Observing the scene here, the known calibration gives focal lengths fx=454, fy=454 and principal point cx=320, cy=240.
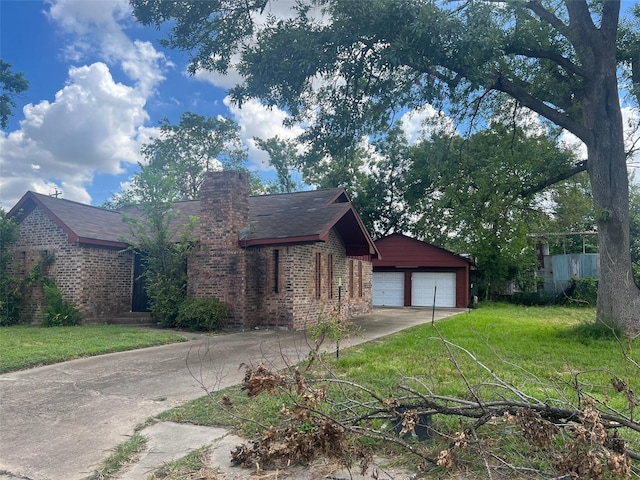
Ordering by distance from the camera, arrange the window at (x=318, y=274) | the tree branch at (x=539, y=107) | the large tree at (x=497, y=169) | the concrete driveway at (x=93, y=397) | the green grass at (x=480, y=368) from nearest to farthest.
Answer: the concrete driveway at (x=93, y=397) → the green grass at (x=480, y=368) → the tree branch at (x=539, y=107) → the large tree at (x=497, y=169) → the window at (x=318, y=274)

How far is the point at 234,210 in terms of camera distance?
12594 mm

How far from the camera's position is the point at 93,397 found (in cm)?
553

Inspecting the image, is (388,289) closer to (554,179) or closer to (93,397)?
(554,179)

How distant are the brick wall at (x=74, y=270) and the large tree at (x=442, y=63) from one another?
21.2 ft

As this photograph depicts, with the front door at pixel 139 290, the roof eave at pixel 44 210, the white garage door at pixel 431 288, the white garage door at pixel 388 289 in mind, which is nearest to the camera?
the roof eave at pixel 44 210

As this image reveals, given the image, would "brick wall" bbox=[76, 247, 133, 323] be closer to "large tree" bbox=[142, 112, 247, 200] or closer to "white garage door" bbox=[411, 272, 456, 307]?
"white garage door" bbox=[411, 272, 456, 307]

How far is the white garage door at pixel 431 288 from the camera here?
77.0 feet

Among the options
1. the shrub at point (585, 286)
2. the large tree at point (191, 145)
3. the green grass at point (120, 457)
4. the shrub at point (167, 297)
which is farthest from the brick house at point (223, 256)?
the large tree at point (191, 145)

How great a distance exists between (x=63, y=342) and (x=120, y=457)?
21.9ft

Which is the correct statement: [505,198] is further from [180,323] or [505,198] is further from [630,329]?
[180,323]

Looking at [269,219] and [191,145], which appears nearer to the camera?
[269,219]

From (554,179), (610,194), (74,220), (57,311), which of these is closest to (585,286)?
(554,179)

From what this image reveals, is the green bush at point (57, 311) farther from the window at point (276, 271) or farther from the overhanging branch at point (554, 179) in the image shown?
the overhanging branch at point (554, 179)

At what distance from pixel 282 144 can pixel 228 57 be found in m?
21.9
